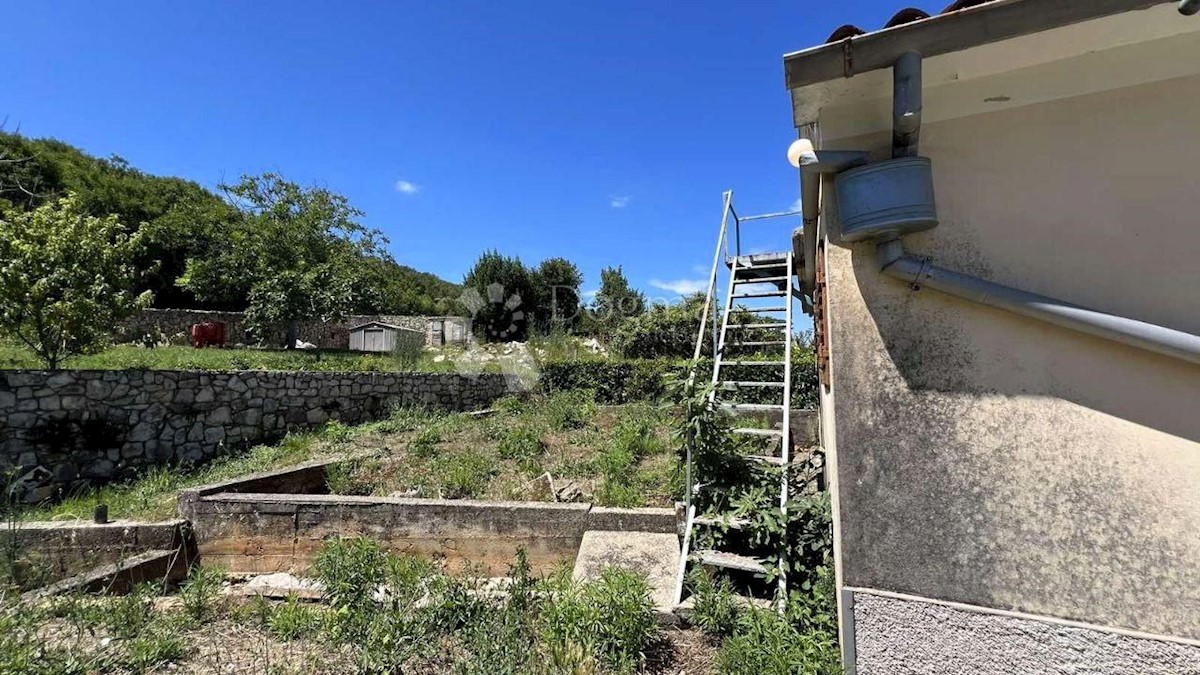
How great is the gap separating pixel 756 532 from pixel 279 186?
30.3 metres

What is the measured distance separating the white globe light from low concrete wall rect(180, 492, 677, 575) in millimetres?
3455

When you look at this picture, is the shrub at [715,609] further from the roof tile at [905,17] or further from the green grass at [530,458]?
the roof tile at [905,17]

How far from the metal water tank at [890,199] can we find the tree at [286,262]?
1940 centimetres

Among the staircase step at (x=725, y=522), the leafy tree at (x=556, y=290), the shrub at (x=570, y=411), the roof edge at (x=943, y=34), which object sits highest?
the leafy tree at (x=556, y=290)

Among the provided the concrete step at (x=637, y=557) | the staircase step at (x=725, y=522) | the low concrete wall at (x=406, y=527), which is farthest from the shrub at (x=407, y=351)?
the staircase step at (x=725, y=522)

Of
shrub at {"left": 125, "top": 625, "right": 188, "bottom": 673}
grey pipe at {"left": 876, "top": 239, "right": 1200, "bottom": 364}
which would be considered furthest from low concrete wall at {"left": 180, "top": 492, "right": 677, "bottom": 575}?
grey pipe at {"left": 876, "top": 239, "right": 1200, "bottom": 364}

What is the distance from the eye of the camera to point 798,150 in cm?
252

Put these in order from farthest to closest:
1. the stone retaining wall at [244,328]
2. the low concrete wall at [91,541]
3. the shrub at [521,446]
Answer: the stone retaining wall at [244,328]
the shrub at [521,446]
the low concrete wall at [91,541]

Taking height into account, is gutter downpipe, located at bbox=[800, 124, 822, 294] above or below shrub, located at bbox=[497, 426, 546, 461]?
above

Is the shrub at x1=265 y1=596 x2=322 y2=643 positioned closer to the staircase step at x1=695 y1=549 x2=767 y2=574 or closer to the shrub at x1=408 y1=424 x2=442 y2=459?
the staircase step at x1=695 y1=549 x2=767 y2=574

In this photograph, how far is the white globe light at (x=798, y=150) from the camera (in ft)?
8.08

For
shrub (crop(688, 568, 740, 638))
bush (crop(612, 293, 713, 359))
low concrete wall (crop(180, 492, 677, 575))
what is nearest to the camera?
shrub (crop(688, 568, 740, 638))

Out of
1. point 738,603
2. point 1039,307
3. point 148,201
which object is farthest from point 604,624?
point 148,201

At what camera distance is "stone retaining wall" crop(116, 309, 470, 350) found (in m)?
18.3
